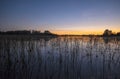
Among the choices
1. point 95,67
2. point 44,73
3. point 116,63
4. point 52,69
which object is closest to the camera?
point 44,73

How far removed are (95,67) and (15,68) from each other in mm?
3971

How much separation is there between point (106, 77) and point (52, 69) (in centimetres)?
246

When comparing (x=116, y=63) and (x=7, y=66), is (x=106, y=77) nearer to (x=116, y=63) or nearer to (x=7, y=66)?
(x=116, y=63)

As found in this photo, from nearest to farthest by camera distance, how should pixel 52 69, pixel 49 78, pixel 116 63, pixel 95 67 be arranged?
pixel 49 78, pixel 52 69, pixel 95 67, pixel 116 63

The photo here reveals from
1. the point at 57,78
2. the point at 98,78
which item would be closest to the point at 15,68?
the point at 57,78

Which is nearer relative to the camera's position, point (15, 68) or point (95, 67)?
point (15, 68)

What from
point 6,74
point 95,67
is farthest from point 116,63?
point 6,74

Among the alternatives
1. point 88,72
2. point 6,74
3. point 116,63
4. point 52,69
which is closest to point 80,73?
point 88,72

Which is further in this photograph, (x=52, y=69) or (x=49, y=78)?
(x=52, y=69)

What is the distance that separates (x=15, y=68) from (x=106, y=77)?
4.06 m

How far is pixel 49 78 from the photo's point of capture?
5.70m

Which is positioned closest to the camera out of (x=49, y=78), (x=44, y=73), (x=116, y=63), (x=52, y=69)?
(x=49, y=78)

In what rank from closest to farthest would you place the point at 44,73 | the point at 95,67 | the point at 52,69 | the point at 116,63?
the point at 44,73
the point at 52,69
the point at 95,67
the point at 116,63

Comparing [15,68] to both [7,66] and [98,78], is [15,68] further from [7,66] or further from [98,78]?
[98,78]
